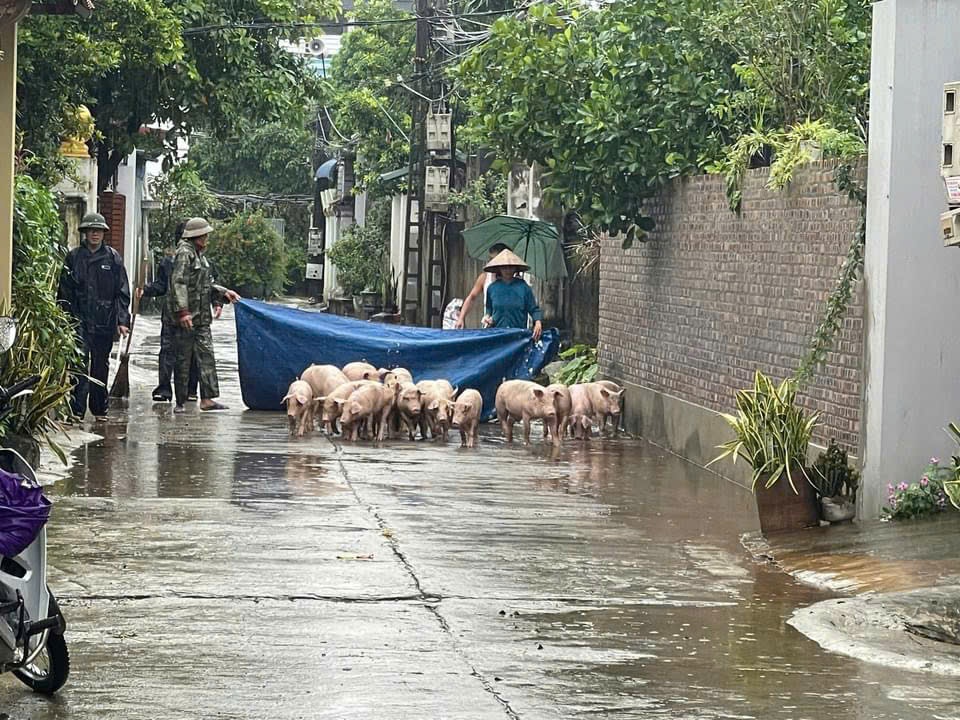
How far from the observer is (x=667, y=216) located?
52.7ft

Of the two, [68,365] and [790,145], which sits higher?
[790,145]

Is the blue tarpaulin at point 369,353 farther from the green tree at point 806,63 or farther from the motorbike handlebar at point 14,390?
the motorbike handlebar at point 14,390

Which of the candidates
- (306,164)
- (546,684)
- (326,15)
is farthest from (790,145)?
(306,164)

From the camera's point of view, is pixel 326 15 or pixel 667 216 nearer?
pixel 667 216

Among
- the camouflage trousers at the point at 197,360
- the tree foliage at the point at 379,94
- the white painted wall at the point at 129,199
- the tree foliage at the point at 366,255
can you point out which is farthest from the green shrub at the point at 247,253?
the camouflage trousers at the point at 197,360

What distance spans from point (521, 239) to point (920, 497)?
36.0 feet

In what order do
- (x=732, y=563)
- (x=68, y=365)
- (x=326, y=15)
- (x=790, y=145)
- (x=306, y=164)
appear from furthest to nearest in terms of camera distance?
(x=306, y=164), (x=326, y=15), (x=68, y=365), (x=790, y=145), (x=732, y=563)

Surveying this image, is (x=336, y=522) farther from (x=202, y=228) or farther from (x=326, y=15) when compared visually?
(x=326, y=15)

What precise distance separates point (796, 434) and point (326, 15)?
535 inches

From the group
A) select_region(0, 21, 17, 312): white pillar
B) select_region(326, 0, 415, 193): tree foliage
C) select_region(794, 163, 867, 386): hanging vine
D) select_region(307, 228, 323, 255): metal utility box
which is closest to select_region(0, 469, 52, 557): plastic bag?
select_region(794, 163, 867, 386): hanging vine

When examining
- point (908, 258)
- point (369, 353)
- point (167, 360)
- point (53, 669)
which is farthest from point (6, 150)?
point (53, 669)

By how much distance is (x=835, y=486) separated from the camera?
10852 mm

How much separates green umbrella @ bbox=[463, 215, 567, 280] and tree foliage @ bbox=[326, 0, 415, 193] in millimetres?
19046

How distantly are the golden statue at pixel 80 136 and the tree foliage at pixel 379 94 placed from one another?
18446 mm
